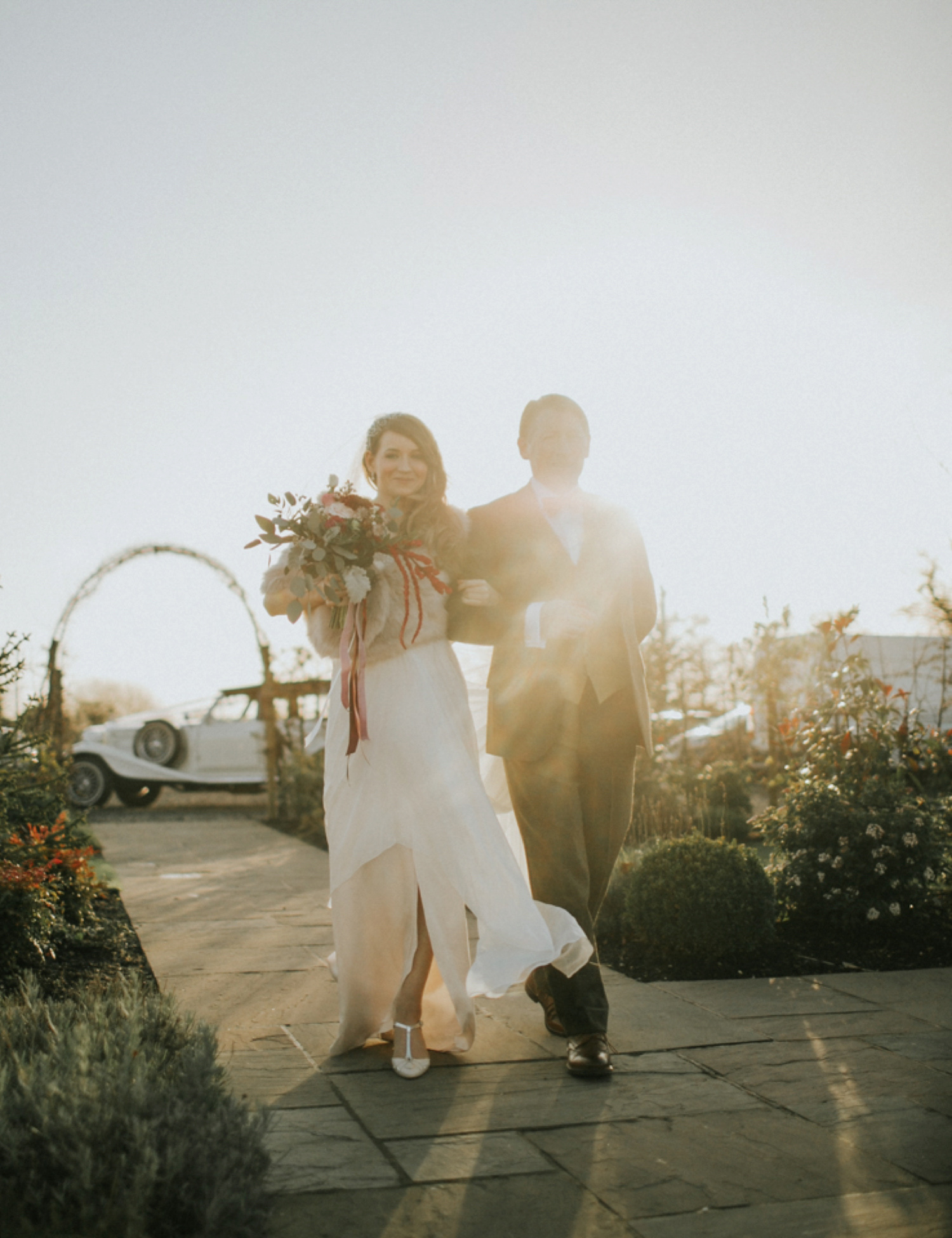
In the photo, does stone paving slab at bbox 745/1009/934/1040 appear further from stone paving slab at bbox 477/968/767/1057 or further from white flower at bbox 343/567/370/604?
white flower at bbox 343/567/370/604

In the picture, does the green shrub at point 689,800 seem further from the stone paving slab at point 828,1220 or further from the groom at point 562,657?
the stone paving slab at point 828,1220

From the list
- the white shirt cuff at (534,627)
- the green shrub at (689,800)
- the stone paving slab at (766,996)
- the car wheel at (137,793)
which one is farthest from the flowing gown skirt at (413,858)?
the car wheel at (137,793)

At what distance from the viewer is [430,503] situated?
3.45m

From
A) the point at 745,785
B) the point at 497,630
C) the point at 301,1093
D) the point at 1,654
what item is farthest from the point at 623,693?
the point at 745,785

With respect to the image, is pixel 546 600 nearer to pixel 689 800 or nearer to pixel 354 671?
pixel 354 671

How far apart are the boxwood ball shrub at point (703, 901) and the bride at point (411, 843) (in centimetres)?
138

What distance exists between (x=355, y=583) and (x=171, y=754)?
12087mm

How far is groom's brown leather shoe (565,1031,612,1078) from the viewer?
9.75 ft

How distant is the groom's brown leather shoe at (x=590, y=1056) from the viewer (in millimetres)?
2973

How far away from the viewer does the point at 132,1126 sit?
72.9 inches

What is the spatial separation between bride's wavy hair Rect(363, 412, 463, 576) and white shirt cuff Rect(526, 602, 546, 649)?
28cm

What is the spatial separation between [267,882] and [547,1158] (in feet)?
15.8

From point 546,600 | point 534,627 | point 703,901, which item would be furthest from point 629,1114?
point 703,901

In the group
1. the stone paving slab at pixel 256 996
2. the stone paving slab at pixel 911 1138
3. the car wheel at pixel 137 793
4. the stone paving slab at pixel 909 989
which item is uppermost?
the stone paving slab at pixel 911 1138
